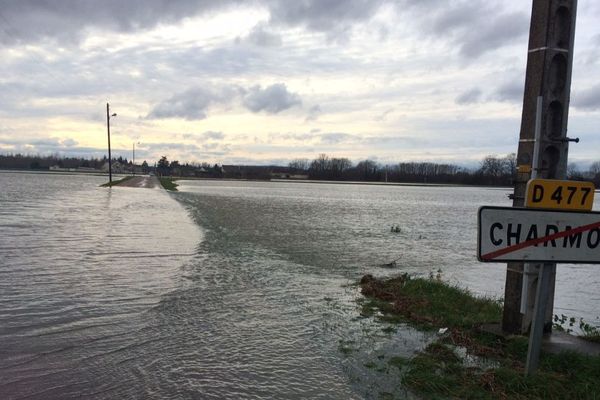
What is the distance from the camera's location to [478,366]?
5.50 metres

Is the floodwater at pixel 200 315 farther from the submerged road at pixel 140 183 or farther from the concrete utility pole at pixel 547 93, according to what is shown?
the submerged road at pixel 140 183

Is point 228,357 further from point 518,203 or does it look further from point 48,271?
point 48,271

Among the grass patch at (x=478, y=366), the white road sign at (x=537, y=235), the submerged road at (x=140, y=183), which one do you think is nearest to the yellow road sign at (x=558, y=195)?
the white road sign at (x=537, y=235)

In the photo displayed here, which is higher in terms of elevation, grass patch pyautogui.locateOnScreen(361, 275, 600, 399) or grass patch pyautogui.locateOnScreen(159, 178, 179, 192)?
grass patch pyautogui.locateOnScreen(361, 275, 600, 399)

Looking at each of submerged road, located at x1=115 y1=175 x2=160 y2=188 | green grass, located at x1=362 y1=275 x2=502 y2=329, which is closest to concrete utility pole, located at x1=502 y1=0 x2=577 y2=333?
green grass, located at x1=362 y1=275 x2=502 y2=329

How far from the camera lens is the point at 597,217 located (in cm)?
459

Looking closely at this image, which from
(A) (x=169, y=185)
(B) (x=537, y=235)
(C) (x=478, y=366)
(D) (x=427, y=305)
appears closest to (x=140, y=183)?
(A) (x=169, y=185)

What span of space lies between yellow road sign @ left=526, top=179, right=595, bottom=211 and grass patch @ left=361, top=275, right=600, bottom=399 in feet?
5.72

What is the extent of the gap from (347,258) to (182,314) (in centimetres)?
799

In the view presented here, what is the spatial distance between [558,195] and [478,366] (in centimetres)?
212

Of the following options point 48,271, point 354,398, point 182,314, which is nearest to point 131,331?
point 182,314

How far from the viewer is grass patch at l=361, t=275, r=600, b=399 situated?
4.77m

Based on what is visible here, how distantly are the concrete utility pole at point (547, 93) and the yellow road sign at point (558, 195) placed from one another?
117 centimetres

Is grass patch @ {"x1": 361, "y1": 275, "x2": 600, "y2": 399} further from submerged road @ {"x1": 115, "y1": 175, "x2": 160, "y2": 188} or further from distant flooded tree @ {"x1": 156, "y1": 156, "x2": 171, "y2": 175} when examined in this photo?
distant flooded tree @ {"x1": 156, "y1": 156, "x2": 171, "y2": 175}
